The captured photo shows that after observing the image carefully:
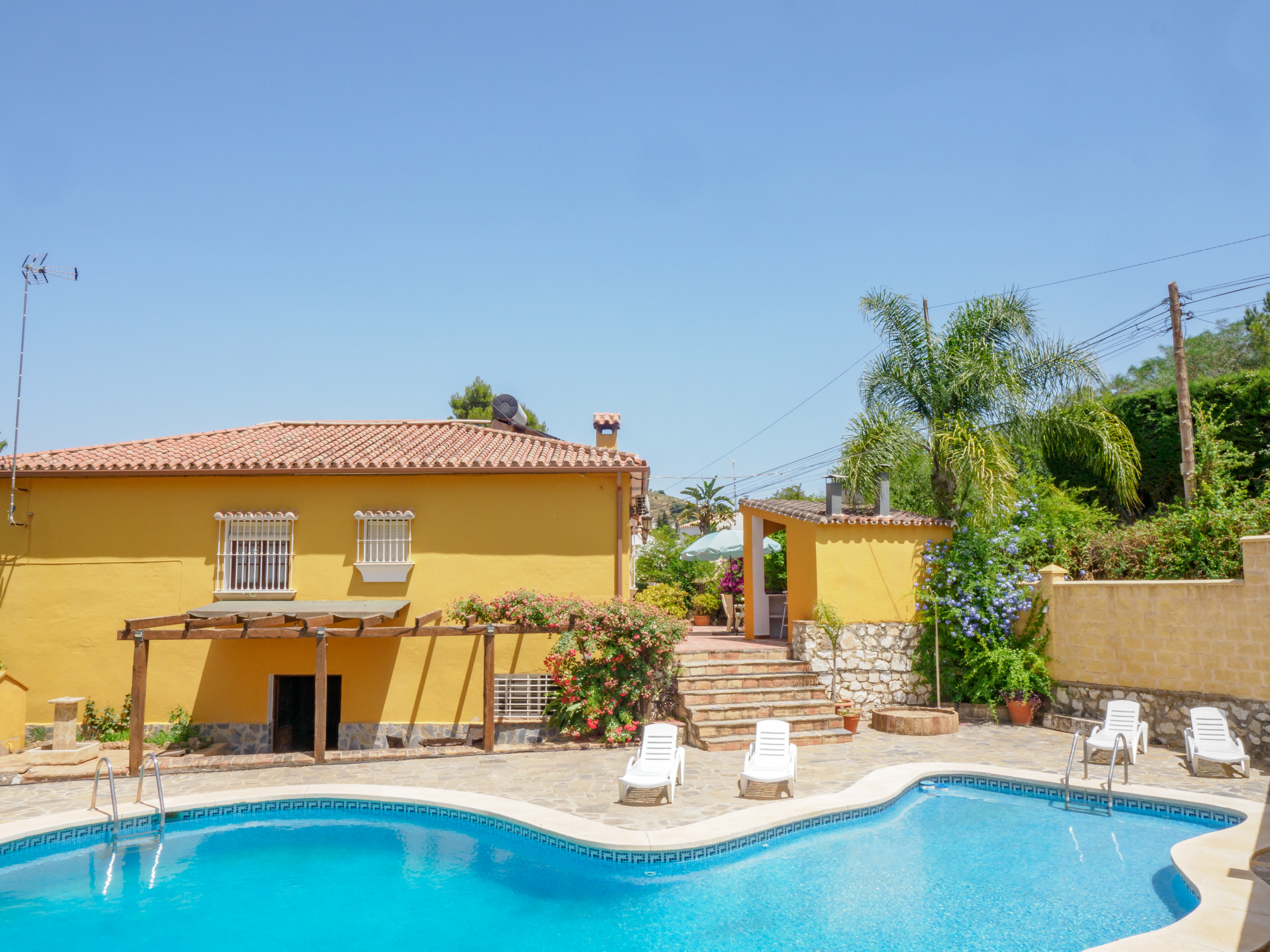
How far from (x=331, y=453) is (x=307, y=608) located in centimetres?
344

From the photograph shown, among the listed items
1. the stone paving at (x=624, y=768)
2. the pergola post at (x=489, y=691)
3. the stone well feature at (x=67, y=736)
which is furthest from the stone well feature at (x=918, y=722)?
the stone well feature at (x=67, y=736)

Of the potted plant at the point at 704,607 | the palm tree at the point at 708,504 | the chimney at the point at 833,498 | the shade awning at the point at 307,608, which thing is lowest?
the potted plant at the point at 704,607

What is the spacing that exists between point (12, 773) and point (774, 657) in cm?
1326

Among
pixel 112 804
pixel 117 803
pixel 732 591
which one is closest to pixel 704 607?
pixel 732 591

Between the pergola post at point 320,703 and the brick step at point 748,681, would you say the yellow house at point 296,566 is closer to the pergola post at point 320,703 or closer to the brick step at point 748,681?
the pergola post at point 320,703

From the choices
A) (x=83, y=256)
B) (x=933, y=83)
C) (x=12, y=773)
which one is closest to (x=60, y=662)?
(x=12, y=773)

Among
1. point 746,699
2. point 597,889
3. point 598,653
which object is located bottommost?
point 597,889

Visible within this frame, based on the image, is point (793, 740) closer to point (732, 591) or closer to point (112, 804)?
point (732, 591)

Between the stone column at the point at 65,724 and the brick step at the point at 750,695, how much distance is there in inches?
419

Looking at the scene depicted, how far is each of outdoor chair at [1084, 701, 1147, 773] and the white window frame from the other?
1230 centimetres

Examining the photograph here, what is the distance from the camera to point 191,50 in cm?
1274

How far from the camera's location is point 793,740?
48.2 ft

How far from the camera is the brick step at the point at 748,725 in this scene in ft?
47.0

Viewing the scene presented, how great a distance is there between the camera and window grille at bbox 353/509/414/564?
15898 millimetres
